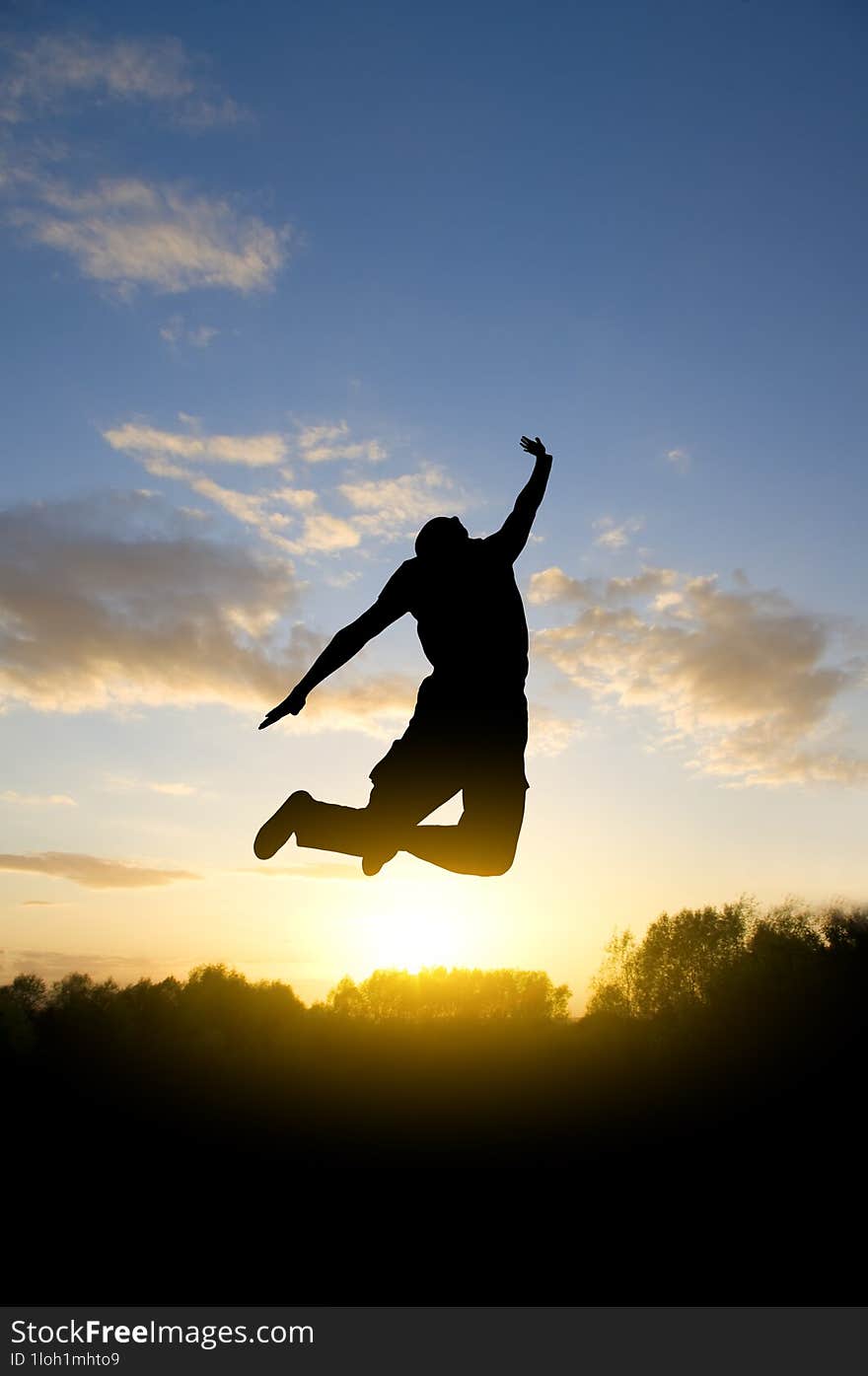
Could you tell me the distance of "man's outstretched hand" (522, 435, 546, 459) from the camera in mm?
4793

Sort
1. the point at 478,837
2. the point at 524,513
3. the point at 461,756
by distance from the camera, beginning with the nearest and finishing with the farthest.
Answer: the point at 478,837 < the point at 461,756 < the point at 524,513

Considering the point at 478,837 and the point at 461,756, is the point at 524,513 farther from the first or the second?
the point at 478,837

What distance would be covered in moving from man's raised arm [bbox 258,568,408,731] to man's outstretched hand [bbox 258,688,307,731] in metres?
0.07

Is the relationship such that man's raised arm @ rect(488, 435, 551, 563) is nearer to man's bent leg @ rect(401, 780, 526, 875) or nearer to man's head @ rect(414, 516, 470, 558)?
man's head @ rect(414, 516, 470, 558)

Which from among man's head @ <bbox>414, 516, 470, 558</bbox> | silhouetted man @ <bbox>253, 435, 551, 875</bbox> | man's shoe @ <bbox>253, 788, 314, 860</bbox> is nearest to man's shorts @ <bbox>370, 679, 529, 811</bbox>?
silhouetted man @ <bbox>253, 435, 551, 875</bbox>

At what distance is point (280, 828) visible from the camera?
4.11m

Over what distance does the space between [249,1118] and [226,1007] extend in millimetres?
37160

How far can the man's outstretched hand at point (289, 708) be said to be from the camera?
4.13 metres

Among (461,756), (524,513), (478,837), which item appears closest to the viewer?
(478,837)

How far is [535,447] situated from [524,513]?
1.89 feet

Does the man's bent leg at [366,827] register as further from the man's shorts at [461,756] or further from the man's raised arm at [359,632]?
the man's raised arm at [359,632]

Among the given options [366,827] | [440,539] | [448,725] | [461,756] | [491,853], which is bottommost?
[491,853]

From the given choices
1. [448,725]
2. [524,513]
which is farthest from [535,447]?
[448,725]
